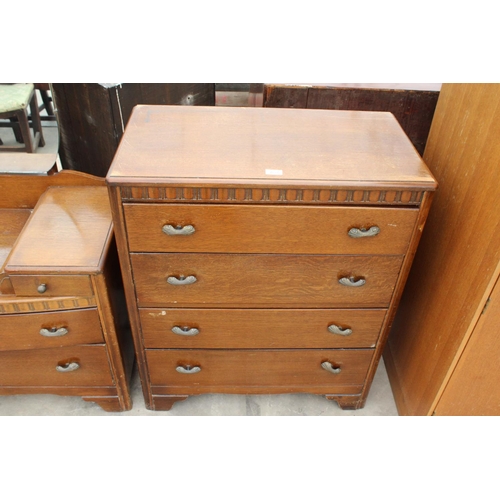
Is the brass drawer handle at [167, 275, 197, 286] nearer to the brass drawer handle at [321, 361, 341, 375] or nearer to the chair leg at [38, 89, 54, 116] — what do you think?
the brass drawer handle at [321, 361, 341, 375]

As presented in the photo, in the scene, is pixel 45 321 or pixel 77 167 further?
pixel 77 167

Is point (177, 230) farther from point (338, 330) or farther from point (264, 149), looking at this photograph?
point (338, 330)

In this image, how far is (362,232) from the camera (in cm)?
131

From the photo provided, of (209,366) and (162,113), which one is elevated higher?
(162,113)

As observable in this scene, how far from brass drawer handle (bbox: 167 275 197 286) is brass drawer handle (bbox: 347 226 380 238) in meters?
0.50

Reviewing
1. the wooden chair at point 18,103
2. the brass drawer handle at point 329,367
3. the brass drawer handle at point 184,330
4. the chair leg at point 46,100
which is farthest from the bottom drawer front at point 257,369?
the chair leg at point 46,100

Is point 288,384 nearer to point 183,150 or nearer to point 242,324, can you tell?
point 242,324

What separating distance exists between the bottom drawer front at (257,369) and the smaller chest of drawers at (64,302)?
182 mm

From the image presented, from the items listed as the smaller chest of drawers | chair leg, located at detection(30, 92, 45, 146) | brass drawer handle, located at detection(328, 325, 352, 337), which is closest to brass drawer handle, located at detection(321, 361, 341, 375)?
brass drawer handle, located at detection(328, 325, 352, 337)

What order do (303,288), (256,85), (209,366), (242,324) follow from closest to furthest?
1. (303,288)
2. (242,324)
3. (209,366)
4. (256,85)

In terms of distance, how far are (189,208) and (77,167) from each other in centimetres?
133

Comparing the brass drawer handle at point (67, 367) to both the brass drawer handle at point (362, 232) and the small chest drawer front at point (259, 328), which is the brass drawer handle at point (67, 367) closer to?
the small chest drawer front at point (259, 328)

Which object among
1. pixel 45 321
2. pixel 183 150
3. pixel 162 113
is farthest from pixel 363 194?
pixel 45 321

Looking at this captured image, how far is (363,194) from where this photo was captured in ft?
4.09
